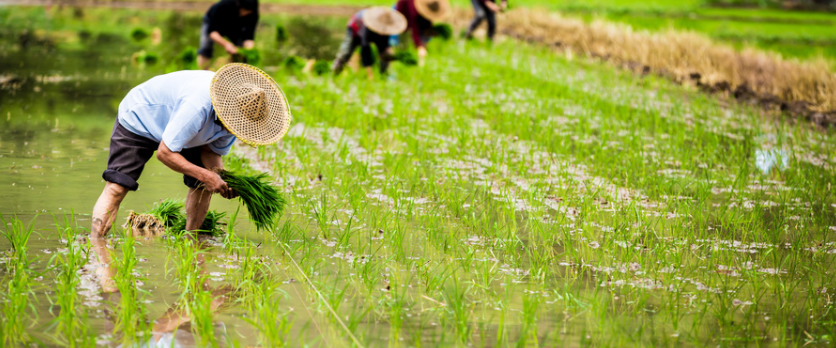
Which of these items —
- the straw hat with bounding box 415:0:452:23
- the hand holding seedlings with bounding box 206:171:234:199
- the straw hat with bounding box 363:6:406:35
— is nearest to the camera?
the hand holding seedlings with bounding box 206:171:234:199

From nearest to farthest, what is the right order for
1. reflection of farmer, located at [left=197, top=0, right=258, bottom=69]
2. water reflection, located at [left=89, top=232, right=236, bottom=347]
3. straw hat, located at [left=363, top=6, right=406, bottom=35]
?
water reflection, located at [left=89, top=232, right=236, bottom=347] → reflection of farmer, located at [left=197, top=0, right=258, bottom=69] → straw hat, located at [left=363, top=6, right=406, bottom=35]

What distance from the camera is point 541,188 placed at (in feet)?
17.4

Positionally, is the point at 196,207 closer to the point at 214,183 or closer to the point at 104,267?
the point at 214,183

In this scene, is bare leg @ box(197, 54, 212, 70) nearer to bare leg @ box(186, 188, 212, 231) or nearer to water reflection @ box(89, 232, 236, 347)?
bare leg @ box(186, 188, 212, 231)

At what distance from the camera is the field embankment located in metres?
8.70

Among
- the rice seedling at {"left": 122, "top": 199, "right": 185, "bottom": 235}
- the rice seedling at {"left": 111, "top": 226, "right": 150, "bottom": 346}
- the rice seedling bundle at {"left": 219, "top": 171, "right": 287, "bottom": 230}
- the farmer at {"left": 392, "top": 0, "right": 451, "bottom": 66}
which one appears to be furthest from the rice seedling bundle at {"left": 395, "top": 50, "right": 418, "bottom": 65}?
the rice seedling at {"left": 111, "top": 226, "right": 150, "bottom": 346}

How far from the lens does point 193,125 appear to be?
3.59 metres

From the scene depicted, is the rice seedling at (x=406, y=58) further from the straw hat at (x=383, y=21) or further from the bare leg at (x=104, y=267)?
the bare leg at (x=104, y=267)

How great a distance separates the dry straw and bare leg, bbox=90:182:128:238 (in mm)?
7033

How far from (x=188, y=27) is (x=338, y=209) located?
1371cm

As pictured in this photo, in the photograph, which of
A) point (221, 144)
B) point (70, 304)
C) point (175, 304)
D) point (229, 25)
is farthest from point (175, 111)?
point (229, 25)

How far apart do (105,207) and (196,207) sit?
0.42 m

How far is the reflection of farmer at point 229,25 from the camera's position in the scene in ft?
25.9

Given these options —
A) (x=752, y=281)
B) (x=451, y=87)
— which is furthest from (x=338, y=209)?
(x=451, y=87)
